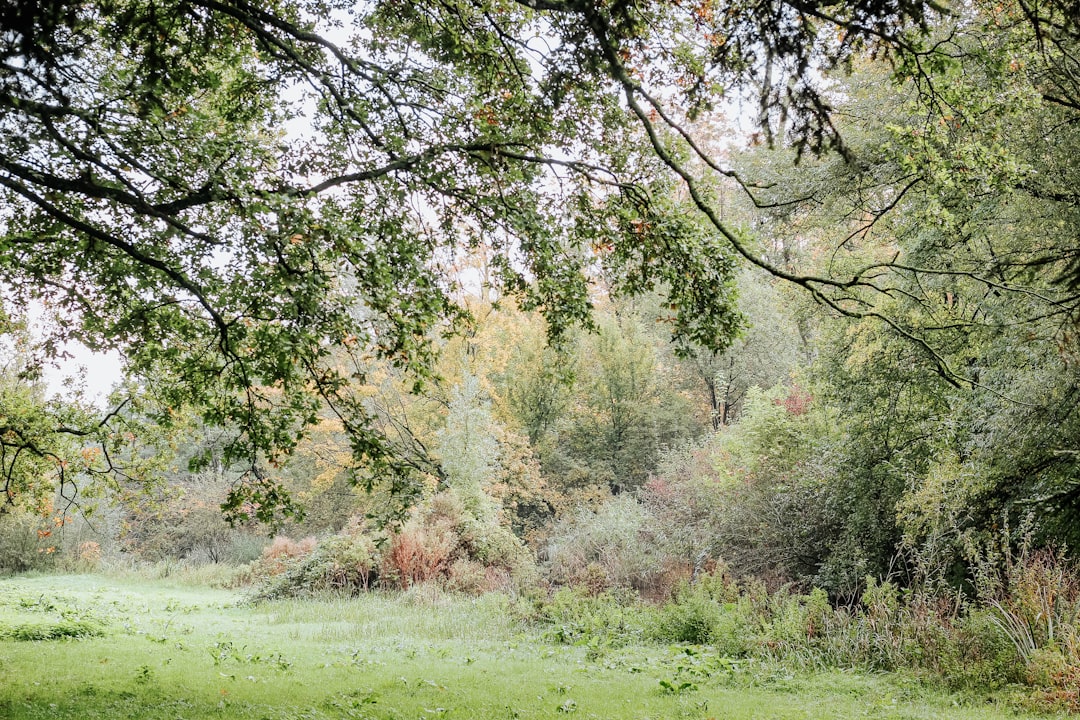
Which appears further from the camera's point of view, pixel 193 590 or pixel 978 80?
pixel 193 590

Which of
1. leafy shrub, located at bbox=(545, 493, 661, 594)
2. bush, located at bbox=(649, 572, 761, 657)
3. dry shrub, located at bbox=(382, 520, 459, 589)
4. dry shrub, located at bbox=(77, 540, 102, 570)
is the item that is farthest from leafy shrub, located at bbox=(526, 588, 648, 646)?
dry shrub, located at bbox=(77, 540, 102, 570)

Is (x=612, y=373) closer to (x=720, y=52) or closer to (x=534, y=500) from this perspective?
(x=534, y=500)

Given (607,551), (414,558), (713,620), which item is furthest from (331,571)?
(713,620)

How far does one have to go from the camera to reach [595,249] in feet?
22.3

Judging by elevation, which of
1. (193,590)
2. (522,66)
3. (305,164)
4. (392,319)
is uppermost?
(522,66)

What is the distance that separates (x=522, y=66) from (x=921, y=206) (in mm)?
5533

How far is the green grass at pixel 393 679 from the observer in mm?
6207

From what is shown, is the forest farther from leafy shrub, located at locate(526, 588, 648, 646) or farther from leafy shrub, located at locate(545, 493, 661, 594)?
leafy shrub, located at locate(545, 493, 661, 594)

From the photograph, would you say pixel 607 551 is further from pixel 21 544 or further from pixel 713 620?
pixel 21 544

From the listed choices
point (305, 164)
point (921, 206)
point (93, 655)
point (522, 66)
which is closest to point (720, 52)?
point (522, 66)

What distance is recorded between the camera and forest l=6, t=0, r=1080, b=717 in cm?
505

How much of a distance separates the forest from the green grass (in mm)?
705

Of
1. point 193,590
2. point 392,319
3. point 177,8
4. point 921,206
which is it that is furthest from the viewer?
point 193,590

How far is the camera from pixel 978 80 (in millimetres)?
8438
